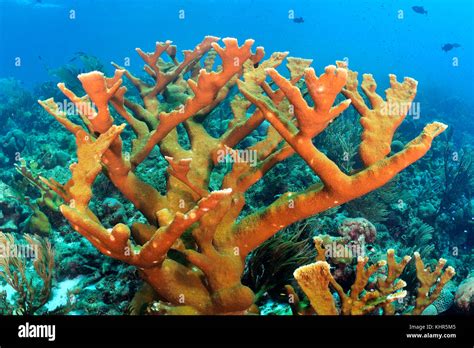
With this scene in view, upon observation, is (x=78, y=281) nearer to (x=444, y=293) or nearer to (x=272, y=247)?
(x=272, y=247)

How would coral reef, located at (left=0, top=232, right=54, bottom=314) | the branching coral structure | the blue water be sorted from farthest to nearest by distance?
1. the blue water
2. coral reef, located at (left=0, top=232, right=54, bottom=314)
3. the branching coral structure

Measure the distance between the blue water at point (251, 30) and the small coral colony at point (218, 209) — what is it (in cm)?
5293

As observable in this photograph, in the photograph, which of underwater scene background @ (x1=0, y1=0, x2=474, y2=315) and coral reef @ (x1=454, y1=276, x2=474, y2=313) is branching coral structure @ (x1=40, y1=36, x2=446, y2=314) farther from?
coral reef @ (x1=454, y1=276, x2=474, y2=313)

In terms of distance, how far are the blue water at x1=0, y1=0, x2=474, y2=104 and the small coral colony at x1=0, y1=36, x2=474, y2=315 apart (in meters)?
52.9

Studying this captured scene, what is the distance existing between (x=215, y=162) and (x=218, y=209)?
966 millimetres

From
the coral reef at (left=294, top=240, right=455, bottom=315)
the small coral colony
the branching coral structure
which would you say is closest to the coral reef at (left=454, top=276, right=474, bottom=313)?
the small coral colony

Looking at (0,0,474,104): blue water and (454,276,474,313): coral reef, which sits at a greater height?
(0,0,474,104): blue water

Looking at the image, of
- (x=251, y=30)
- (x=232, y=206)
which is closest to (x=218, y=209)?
(x=232, y=206)

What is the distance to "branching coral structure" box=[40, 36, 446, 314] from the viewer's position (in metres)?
2.76

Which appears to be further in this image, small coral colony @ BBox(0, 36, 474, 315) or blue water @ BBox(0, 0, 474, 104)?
blue water @ BBox(0, 0, 474, 104)

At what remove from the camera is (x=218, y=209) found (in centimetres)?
321

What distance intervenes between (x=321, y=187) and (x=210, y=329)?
4.95 ft

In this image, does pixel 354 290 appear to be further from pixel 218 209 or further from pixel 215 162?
pixel 215 162

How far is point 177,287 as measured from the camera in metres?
3.34
